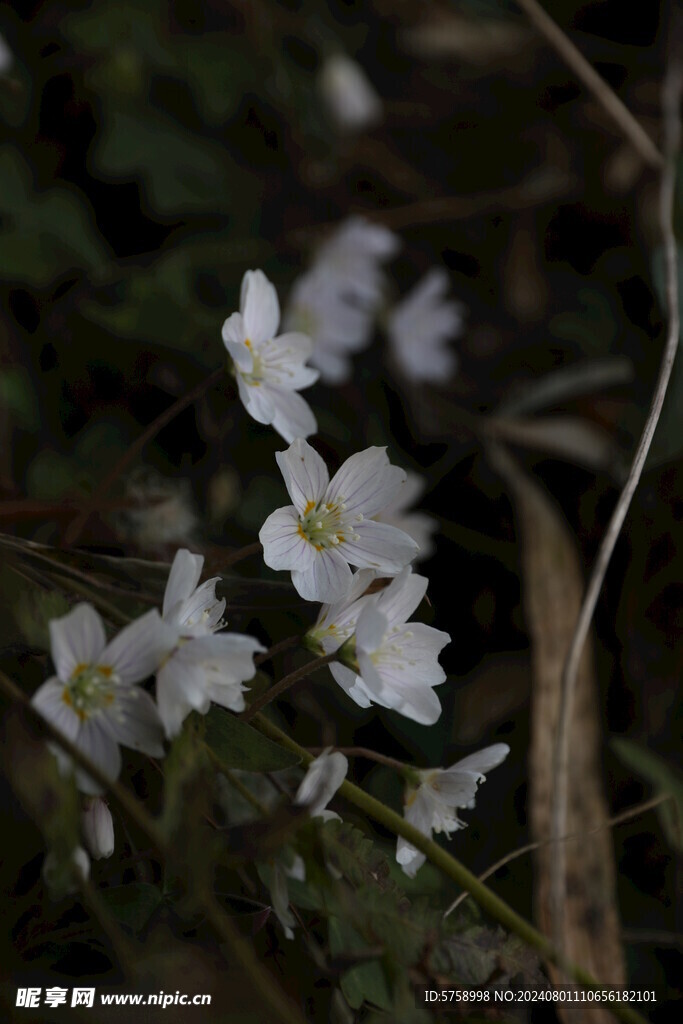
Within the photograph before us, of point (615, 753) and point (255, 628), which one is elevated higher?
point (255, 628)

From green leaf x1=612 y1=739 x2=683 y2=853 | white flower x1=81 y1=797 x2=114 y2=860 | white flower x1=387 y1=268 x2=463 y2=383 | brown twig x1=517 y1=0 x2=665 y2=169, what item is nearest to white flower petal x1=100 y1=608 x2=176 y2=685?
white flower x1=81 y1=797 x2=114 y2=860

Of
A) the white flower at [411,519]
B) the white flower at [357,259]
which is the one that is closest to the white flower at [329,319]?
the white flower at [357,259]

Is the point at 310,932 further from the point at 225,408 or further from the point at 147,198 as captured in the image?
the point at 147,198

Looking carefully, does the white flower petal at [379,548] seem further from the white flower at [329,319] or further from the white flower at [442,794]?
the white flower at [329,319]

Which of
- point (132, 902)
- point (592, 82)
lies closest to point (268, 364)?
point (132, 902)

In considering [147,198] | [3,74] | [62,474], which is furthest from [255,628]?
[3,74]

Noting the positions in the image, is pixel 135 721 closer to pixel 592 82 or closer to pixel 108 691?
pixel 108 691
